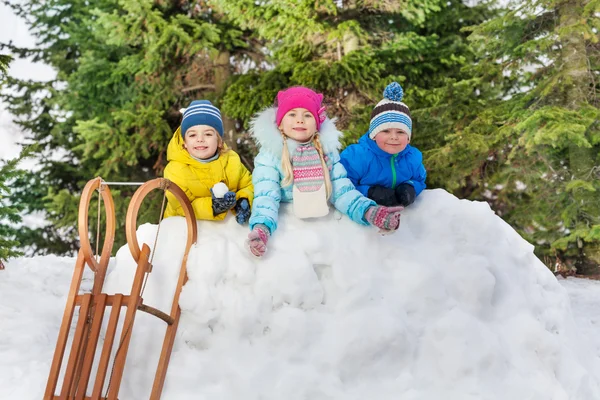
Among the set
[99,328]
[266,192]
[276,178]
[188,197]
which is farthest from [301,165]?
[99,328]

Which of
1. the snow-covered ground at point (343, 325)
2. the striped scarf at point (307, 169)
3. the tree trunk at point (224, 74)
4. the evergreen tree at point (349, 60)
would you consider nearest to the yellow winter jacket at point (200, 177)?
the snow-covered ground at point (343, 325)

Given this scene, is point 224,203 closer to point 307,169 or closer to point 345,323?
point 307,169

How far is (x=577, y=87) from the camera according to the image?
6289mm

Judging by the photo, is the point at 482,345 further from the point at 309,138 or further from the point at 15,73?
the point at 15,73

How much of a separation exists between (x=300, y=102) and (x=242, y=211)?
770 millimetres

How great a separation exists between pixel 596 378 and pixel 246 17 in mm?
6442

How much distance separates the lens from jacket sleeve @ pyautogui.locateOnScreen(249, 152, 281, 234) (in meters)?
3.09

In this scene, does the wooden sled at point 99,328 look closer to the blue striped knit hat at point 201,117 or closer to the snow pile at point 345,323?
the snow pile at point 345,323

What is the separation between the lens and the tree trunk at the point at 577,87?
6199 millimetres

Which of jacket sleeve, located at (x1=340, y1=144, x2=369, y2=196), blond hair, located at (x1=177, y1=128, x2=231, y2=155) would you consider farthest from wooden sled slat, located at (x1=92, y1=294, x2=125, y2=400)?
jacket sleeve, located at (x1=340, y1=144, x2=369, y2=196)

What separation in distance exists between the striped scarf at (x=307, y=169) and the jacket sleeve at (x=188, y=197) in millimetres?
527

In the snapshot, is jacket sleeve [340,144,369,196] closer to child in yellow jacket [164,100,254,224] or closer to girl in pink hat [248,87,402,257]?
girl in pink hat [248,87,402,257]

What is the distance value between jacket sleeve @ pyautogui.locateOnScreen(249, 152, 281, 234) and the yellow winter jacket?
172 mm

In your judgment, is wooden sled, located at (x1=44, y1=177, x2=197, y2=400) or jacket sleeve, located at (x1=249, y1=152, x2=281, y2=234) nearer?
wooden sled, located at (x1=44, y1=177, x2=197, y2=400)
